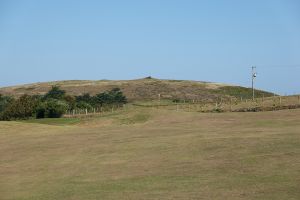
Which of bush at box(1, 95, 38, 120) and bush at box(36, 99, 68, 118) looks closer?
bush at box(36, 99, 68, 118)

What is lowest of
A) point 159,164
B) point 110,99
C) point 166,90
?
point 159,164

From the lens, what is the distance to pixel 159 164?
2828 centimetres

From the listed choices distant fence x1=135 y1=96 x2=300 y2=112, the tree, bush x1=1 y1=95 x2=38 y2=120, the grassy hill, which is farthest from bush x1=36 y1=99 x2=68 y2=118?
the grassy hill

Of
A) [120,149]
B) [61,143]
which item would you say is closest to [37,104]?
[61,143]

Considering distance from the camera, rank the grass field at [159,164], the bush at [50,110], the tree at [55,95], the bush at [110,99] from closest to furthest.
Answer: the grass field at [159,164] < the bush at [50,110] < the tree at [55,95] < the bush at [110,99]

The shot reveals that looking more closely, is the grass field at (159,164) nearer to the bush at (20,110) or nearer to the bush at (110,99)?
the bush at (20,110)

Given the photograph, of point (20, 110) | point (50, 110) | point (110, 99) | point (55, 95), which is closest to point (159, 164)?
point (50, 110)

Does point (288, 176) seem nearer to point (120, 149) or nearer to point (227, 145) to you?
point (227, 145)

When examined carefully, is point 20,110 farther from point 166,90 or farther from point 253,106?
point 166,90

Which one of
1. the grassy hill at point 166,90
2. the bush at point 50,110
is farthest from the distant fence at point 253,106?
the grassy hill at point 166,90

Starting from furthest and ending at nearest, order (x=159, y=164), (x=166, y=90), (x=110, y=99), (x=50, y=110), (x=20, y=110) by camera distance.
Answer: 1. (x=166, y=90)
2. (x=110, y=99)
3. (x=20, y=110)
4. (x=50, y=110)
5. (x=159, y=164)

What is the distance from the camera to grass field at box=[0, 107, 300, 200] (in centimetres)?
2156

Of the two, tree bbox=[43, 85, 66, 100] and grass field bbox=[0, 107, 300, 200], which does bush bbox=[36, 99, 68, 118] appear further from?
grass field bbox=[0, 107, 300, 200]

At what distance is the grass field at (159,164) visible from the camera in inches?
849
